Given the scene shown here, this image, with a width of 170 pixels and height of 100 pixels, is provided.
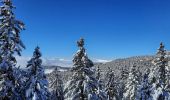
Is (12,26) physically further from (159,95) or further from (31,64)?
(159,95)

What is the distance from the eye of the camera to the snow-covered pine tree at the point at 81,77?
1414 inches

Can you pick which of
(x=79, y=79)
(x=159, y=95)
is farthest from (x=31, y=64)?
(x=159, y=95)

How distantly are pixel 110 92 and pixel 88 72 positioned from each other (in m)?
22.0

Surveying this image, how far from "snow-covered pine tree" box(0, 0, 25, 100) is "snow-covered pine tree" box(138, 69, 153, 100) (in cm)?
2952

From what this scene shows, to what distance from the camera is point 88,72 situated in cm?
3622

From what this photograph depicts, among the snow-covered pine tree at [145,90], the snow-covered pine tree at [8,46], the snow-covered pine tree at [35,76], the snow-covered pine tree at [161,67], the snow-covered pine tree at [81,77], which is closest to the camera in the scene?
the snow-covered pine tree at [8,46]

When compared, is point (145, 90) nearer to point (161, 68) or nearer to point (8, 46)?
point (161, 68)

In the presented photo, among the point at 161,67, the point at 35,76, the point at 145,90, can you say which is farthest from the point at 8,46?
the point at 145,90

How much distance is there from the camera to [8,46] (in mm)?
28141

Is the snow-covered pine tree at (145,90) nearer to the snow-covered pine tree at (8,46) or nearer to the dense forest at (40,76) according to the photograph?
the dense forest at (40,76)

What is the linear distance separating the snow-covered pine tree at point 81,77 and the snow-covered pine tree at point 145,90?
18.7 metres

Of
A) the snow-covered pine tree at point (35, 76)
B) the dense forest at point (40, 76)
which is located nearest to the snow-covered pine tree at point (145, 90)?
the dense forest at point (40, 76)

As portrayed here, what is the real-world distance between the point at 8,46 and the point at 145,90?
3213 cm

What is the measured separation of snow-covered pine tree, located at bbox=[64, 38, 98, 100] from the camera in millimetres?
35906
